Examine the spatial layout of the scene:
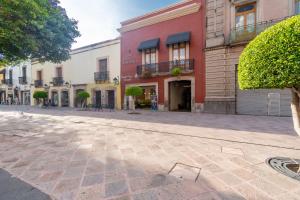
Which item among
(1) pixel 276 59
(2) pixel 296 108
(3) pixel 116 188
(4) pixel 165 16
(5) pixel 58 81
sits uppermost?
(4) pixel 165 16

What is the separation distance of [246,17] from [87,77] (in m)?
15.7

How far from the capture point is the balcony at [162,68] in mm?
12664

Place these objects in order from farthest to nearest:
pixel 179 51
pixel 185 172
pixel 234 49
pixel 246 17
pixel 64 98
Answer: pixel 64 98
pixel 179 51
pixel 234 49
pixel 246 17
pixel 185 172

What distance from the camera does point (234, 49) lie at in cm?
1100

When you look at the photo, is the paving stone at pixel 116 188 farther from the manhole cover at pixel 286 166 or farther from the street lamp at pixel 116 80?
the street lamp at pixel 116 80

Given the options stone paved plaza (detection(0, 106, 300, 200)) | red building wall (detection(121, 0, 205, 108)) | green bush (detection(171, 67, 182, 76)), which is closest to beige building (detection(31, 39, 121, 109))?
red building wall (detection(121, 0, 205, 108))

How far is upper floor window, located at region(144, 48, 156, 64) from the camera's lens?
14295 mm

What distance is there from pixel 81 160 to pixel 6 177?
3.64 ft

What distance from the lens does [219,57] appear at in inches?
449

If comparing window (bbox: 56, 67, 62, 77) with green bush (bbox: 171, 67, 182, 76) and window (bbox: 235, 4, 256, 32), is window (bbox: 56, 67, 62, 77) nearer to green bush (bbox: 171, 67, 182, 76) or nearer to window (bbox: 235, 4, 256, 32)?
green bush (bbox: 171, 67, 182, 76)

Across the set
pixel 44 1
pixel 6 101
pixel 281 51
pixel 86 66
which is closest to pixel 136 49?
pixel 86 66

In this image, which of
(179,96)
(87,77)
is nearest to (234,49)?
(179,96)

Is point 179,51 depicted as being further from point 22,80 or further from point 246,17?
point 22,80

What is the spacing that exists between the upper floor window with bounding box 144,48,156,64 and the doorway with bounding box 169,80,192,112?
2515 mm
